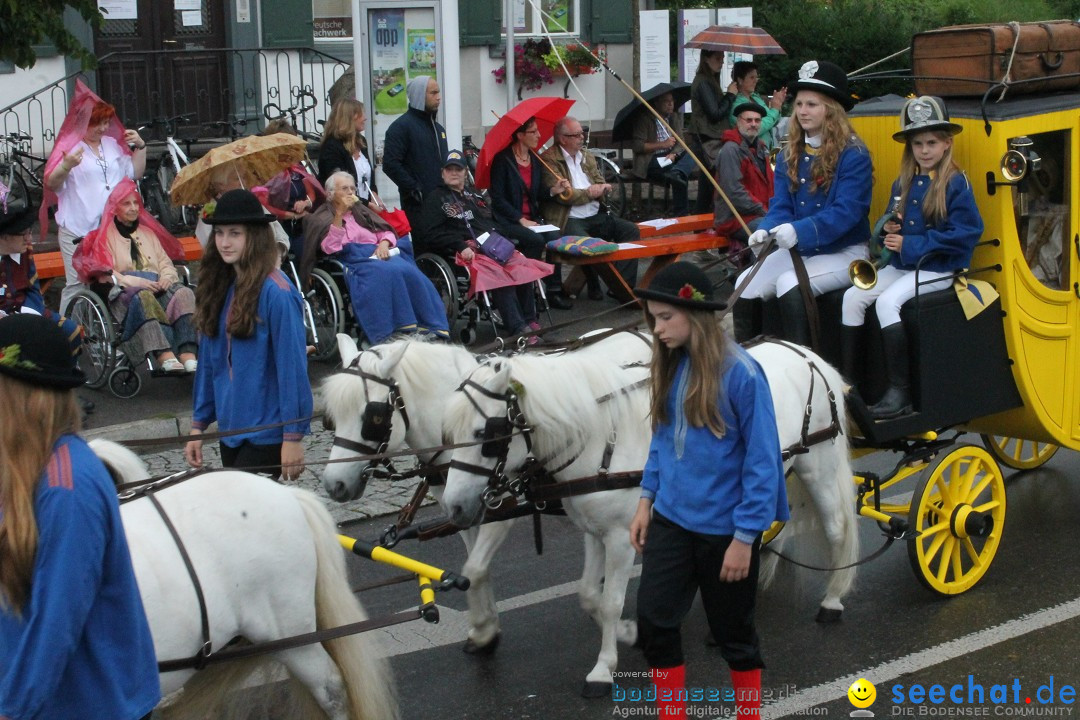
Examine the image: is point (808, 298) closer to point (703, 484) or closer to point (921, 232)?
point (921, 232)

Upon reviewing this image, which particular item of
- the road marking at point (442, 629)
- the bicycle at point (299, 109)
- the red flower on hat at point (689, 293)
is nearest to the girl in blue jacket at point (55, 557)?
the red flower on hat at point (689, 293)

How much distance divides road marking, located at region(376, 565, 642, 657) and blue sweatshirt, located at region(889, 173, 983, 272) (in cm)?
201

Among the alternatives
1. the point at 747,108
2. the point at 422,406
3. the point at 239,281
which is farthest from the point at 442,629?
the point at 747,108

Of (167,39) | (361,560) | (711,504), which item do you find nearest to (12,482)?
(711,504)

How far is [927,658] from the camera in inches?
209

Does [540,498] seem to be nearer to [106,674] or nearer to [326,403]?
[326,403]

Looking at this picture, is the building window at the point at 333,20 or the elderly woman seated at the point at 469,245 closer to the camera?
the elderly woman seated at the point at 469,245

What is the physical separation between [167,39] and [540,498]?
39.1 feet

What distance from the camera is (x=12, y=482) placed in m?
2.85

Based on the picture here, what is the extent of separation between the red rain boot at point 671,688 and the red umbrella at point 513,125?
7.27m

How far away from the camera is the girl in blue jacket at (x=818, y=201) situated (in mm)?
6211

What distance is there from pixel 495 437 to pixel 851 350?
222 cm

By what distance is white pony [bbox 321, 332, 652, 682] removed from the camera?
5.20 meters

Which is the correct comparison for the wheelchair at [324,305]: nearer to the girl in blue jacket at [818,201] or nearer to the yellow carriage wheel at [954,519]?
the girl in blue jacket at [818,201]
